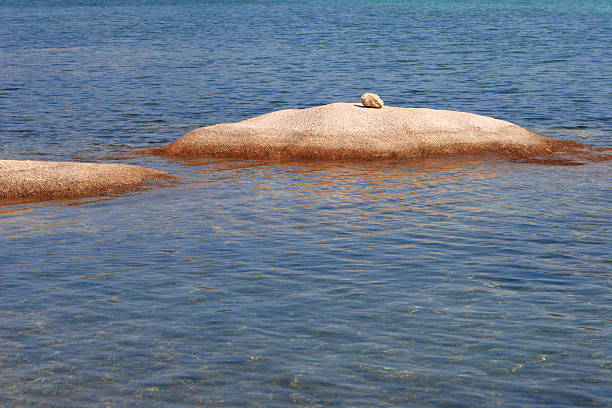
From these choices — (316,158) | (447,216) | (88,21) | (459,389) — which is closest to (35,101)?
(316,158)

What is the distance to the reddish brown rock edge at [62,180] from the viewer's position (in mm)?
20594

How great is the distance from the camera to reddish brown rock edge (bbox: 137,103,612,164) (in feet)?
82.2

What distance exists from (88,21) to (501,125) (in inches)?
3074

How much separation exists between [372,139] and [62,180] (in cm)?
962

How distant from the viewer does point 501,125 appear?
26781 mm

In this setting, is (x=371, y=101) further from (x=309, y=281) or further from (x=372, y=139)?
(x=309, y=281)

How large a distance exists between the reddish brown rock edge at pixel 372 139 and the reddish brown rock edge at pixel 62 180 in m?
4.58

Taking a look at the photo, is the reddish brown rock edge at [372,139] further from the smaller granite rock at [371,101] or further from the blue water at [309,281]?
the blue water at [309,281]

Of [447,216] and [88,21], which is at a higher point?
[447,216]

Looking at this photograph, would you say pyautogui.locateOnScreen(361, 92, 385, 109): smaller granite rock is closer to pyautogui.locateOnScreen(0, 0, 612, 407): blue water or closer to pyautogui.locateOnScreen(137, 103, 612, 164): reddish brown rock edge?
pyautogui.locateOnScreen(137, 103, 612, 164): reddish brown rock edge

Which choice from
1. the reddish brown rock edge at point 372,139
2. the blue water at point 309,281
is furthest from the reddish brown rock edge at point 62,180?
the reddish brown rock edge at point 372,139

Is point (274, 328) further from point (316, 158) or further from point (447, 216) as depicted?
point (316, 158)

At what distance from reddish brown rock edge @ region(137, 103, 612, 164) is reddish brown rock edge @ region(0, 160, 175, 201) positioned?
15.0ft

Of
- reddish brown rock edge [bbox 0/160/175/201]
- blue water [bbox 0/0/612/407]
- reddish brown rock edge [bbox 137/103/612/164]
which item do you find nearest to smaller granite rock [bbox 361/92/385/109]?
reddish brown rock edge [bbox 137/103/612/164]
